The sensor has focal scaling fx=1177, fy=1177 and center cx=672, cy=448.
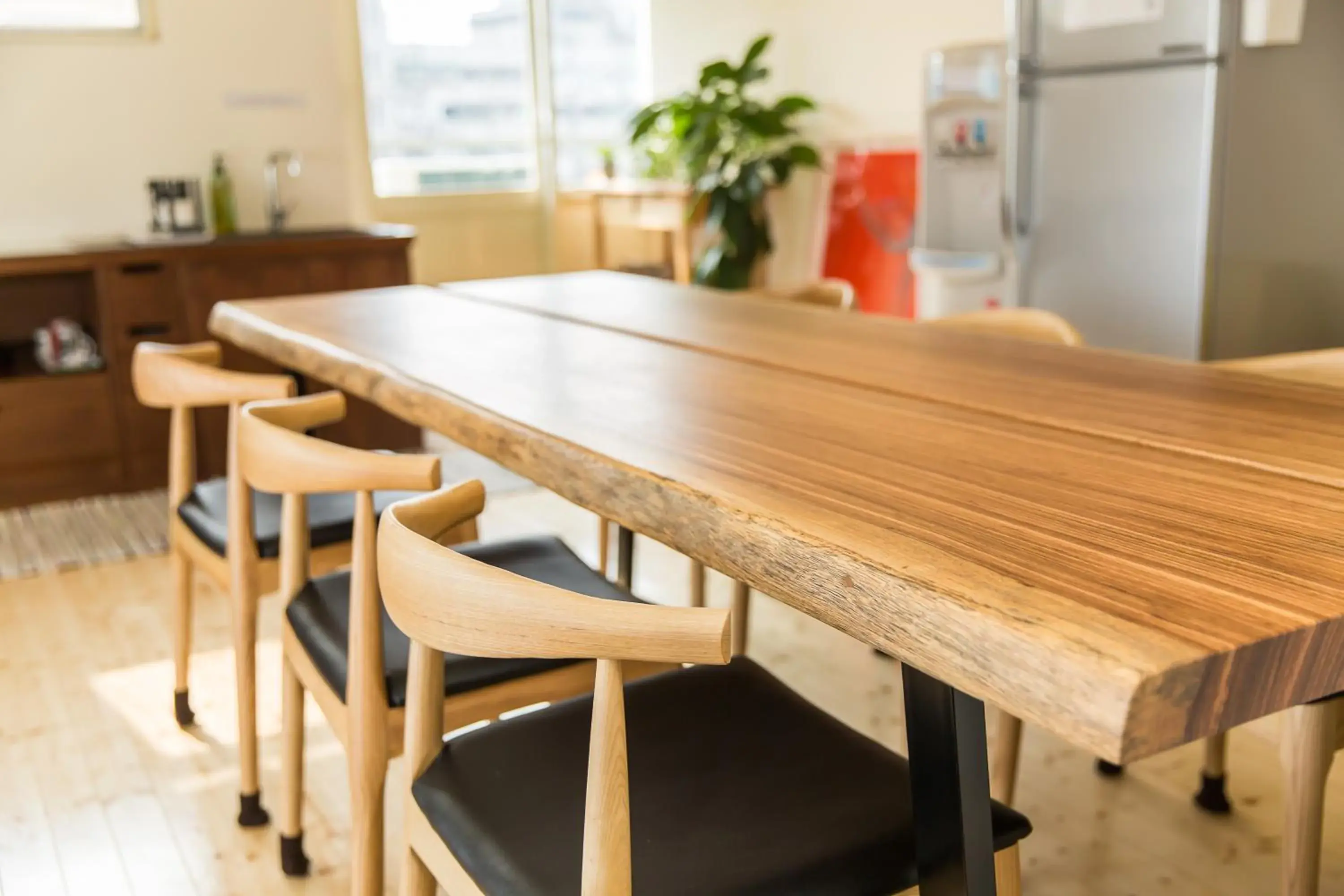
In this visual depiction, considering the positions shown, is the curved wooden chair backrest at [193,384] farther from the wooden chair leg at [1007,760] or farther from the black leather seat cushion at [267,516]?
the wooden chair leg at [1007,760]

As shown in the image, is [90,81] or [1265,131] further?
[90,81]

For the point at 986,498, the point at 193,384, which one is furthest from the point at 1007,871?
the point at 193,384

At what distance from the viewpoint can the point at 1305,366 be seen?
5.61 feet

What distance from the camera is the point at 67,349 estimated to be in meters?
4.04

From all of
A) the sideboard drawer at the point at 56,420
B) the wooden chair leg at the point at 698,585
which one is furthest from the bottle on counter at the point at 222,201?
the wooden chair leg at the point at 698,585

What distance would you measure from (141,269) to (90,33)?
1.01 m

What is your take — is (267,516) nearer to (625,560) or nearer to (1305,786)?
(625,560)

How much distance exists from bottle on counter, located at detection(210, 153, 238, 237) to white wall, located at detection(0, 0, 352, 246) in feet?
0.44

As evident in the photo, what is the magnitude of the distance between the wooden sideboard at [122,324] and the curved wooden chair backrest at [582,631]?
11.2 feet

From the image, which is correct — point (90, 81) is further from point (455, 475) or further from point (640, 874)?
point (640, 874)

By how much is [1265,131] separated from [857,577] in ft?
9.87

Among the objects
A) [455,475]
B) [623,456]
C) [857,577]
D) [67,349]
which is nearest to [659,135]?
[455,475]

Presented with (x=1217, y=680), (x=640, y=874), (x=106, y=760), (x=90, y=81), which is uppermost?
(x=90, y=81)

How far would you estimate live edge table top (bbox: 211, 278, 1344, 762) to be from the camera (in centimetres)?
70
